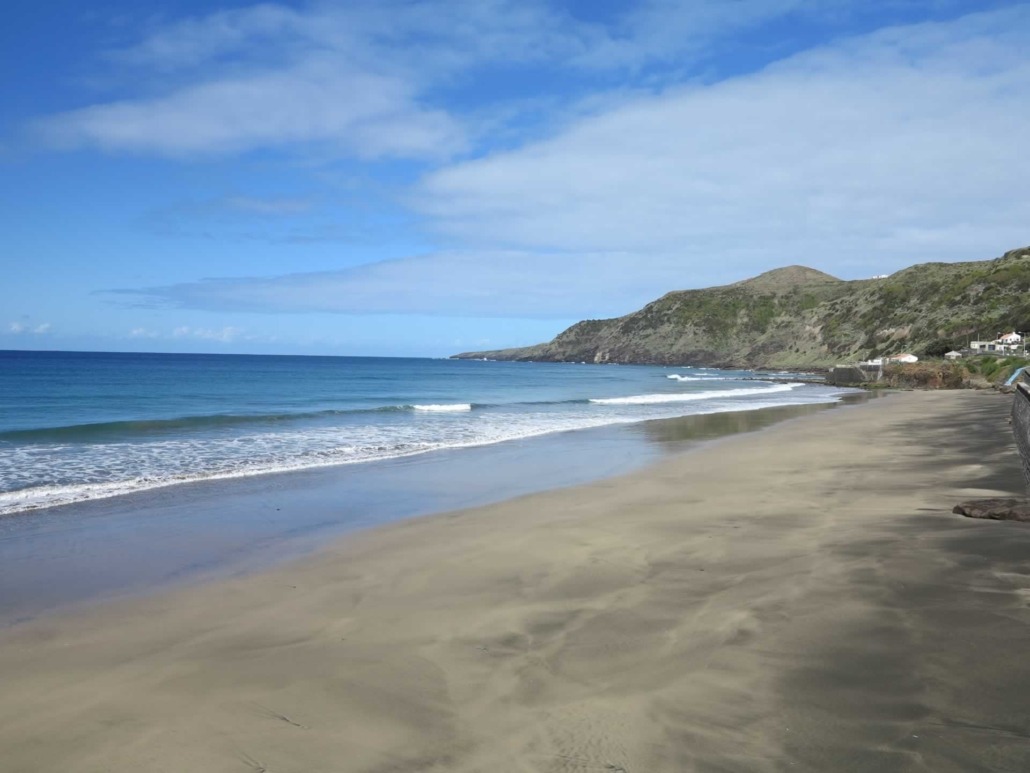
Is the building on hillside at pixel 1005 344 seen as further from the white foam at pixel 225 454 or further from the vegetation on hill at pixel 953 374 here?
the white foam at pixel 225 454

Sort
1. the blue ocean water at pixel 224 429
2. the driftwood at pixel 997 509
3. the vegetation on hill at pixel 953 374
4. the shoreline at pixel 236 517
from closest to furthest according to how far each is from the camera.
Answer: the shoreline at pixel 236 517 < the driftwood at pixel 997 509 < the blue ocean water at pixel 224 429 < the vegetation on hill at pixel 953 374

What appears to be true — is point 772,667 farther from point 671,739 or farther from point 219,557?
point 219,557

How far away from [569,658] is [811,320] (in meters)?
129

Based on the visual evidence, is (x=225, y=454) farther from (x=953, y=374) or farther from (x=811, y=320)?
(x=811, y=320)

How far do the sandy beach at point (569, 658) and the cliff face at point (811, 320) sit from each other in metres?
75.6

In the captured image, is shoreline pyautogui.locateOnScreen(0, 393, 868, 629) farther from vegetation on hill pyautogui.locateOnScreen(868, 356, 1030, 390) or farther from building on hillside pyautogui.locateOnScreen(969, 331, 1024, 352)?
building on hillside pyautogui.locateOnScreen(969, 331, 1024, 352)

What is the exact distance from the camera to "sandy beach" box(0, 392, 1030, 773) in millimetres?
3924

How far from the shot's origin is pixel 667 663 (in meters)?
4.99

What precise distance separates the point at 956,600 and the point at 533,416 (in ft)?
84.9

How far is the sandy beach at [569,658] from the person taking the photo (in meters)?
3.92

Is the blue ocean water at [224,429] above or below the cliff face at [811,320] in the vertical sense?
below

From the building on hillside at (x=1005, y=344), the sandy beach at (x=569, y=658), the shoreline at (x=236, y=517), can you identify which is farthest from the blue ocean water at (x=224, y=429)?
the building on hillside at (x=1005, y=344)

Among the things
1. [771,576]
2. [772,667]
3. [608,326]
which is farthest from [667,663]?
[608,326]

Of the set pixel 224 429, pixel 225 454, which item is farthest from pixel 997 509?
pixel 224 429
